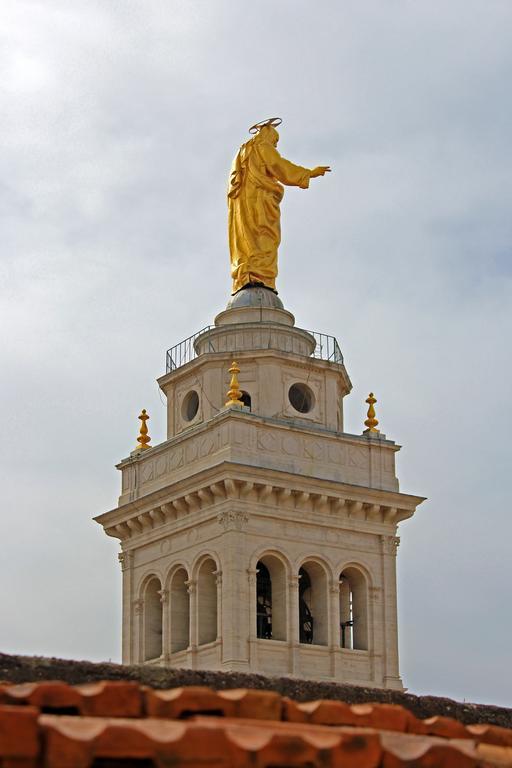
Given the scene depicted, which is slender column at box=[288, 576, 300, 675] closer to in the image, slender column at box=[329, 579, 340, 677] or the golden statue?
slender column at box=[329, 579, 340, 677]

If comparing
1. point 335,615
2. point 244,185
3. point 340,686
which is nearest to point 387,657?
point 335,615

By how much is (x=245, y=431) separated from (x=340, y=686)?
2822 centimetres

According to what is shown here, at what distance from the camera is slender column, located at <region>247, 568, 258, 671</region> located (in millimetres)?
48688

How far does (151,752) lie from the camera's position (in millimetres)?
10516

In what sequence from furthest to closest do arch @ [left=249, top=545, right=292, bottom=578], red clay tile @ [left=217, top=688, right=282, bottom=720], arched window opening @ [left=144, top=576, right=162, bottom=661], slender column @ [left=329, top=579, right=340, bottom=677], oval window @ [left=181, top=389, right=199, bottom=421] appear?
oval window @ [left=181, top=389, right=199, bottom=421] → arched window opening @ [left=144, top=576, right=162, bottom=661] → slender column @ [left=329, top=579, right=340, bottom=677] → arch @ [left=249, top=545, right=292, bottom=578] → red clay tile @ [left=217, top=688, right=282, bottom=720]

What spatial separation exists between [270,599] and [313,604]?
1.71 meters

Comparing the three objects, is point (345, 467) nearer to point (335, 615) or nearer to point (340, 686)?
point (335, 615)

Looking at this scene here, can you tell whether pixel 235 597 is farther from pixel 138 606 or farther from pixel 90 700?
pixel 90 700

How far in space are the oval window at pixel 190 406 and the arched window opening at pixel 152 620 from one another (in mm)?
5839

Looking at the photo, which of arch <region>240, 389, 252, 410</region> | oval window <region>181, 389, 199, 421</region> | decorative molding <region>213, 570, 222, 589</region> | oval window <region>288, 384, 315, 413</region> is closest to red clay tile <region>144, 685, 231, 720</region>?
decorative molding <region>213, 570, 222, 589</region>

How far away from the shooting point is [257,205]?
5819 cm

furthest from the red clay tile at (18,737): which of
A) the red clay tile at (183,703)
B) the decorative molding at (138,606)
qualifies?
the decorative molding at (138,606)

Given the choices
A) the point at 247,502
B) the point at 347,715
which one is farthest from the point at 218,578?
the point at 347,715

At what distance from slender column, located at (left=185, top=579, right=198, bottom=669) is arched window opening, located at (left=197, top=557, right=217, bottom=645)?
13cm
